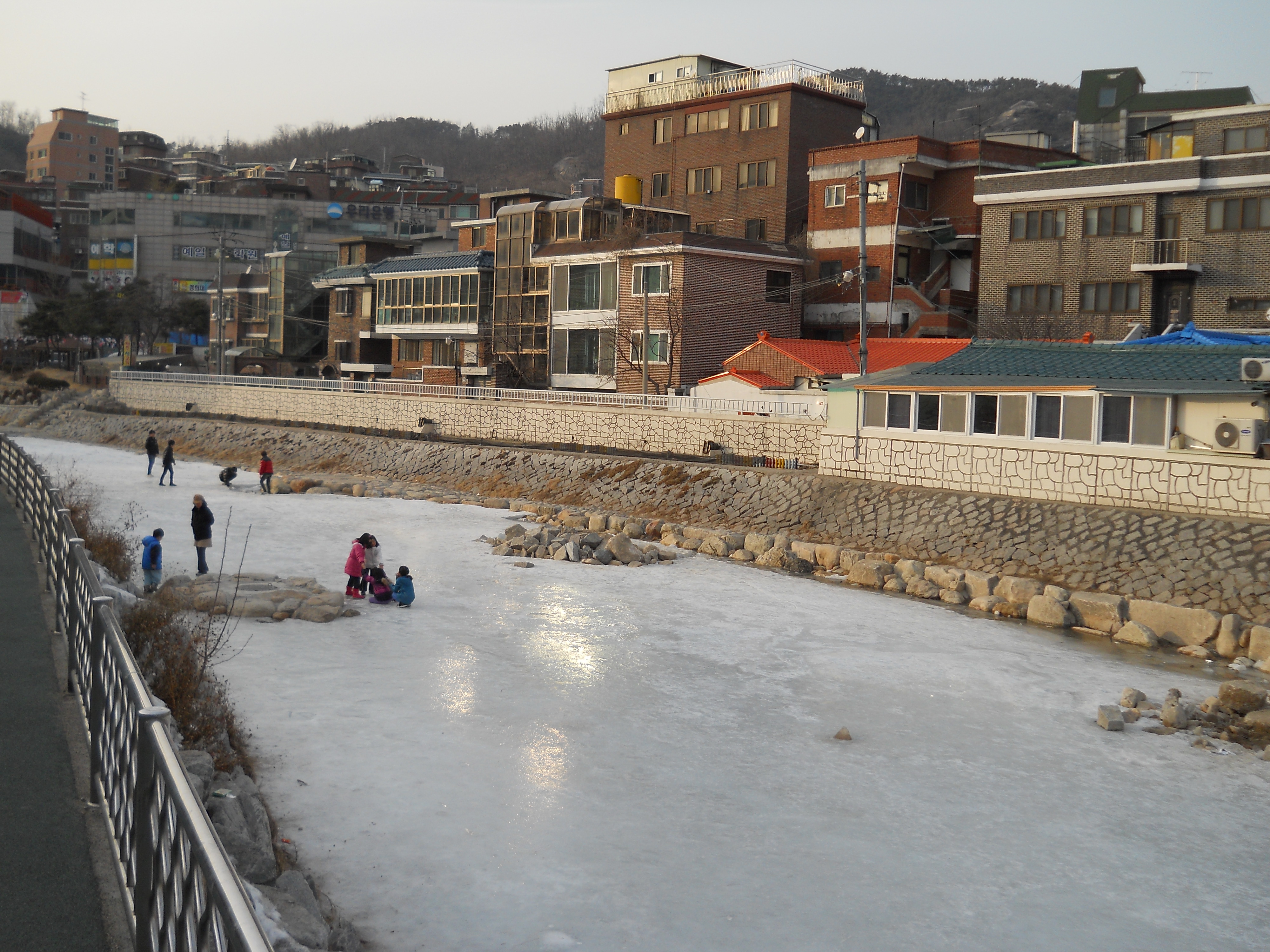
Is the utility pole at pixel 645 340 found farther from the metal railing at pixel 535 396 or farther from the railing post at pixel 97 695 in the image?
the railing post at pixel 97 695

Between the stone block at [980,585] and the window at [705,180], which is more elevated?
the window at [705,180]

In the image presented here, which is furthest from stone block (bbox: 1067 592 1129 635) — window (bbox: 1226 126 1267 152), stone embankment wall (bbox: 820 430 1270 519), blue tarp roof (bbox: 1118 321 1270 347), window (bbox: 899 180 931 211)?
window (bbox: 899 180 931 211)

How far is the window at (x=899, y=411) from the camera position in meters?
26.8

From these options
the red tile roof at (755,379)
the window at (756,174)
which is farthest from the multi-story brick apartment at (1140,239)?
the window at (756,174)

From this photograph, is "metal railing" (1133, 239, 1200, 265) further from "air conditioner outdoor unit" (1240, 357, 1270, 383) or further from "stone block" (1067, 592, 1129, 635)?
"stone block" (1067, 592, 1129, 635)

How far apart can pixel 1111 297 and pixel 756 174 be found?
21199 mm

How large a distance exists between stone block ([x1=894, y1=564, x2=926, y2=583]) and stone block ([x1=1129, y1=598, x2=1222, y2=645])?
451cm

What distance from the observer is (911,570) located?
22.6m

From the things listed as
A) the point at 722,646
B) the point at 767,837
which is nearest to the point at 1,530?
the point at 722,646

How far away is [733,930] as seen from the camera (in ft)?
25.3

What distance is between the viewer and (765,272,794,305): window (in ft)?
147

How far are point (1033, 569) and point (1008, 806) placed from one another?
518 inches

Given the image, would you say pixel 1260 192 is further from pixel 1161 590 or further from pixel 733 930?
pixel 733 930

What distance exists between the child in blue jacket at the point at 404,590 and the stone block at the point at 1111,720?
36.7 ft
